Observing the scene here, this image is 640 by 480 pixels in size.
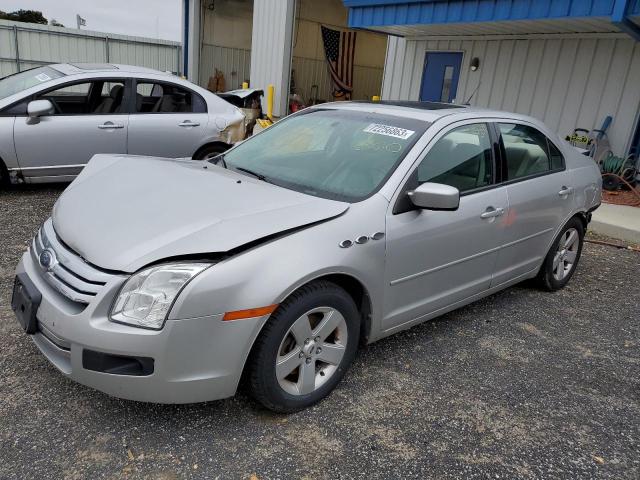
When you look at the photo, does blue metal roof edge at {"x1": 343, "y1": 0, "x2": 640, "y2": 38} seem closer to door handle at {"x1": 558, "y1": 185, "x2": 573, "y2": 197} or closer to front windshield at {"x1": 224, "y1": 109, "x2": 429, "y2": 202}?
door handle at {"x1": 558, "y1": 185, "x2": 573, "y2": 197}

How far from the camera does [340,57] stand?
65.1 ft

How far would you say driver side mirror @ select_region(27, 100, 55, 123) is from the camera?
→ 5.76m

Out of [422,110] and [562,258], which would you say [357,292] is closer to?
[422,110]

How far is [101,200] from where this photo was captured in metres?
2.88

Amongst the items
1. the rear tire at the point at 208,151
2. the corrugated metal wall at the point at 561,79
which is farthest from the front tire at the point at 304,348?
the corrugated metal wall at the point at 561,79

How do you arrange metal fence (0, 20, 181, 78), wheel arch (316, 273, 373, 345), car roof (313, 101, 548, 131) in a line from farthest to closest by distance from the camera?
metal fence (0, 20, 181, 78)
car roof (313, 101, 548, 131)
wheel arch (316, 273, 373, 345)

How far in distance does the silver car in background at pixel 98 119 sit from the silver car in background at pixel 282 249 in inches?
112

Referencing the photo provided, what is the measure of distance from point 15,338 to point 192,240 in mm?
1614

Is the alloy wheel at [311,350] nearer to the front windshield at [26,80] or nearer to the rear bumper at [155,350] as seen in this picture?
the rear bumper at [155,350]

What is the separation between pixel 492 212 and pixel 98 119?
183 inches

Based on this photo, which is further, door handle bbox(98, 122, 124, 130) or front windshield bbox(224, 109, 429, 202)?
door handle bbox(98, 122, 124, 130)

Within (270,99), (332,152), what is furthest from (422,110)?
(270,99)

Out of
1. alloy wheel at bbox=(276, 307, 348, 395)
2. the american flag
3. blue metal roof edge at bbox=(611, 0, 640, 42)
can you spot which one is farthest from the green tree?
alloy wheel at bbox=(276, 307, 348, 395)

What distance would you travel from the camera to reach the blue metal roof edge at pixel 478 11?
22.1 feet
